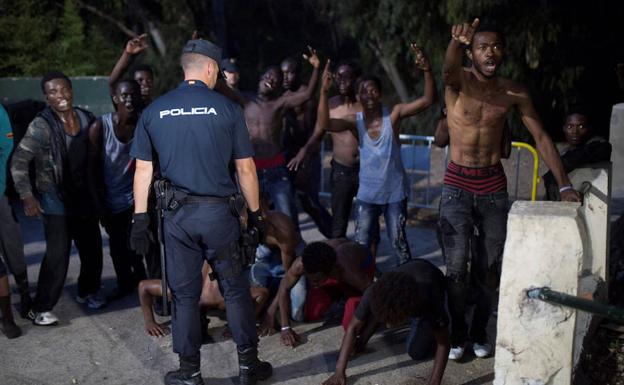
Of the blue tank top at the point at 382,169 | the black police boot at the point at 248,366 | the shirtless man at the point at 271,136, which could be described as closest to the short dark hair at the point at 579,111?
the blue tank top at the point at 382,169

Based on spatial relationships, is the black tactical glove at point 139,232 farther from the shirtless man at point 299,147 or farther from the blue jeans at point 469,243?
the shirtless man at point 299,147

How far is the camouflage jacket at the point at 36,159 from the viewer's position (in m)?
5.45

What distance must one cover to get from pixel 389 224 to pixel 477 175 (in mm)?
1409

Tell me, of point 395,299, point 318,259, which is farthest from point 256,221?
point 395,299

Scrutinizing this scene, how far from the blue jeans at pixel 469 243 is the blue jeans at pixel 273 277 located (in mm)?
1148

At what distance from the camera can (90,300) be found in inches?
240

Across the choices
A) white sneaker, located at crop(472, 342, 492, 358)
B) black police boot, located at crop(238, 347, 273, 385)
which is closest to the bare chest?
black police boot, located at crop(238, 347, 273, 385)

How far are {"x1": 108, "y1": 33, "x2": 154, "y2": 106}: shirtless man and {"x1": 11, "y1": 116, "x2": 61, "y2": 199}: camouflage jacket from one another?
2.69ft

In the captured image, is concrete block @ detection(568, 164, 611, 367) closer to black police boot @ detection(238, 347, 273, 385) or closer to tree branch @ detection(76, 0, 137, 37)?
black police boot @ detection(238, 347, 273, 385)

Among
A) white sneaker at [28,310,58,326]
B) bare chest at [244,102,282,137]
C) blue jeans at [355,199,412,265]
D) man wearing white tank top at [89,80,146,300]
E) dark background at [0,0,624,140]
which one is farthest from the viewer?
dark background at [0,0,624,140]

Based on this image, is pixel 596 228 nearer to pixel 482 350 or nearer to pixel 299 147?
pixel 482 350

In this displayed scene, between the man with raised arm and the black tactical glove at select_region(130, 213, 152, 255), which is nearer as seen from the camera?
the black tactical glove at select_region(130, 213, 152, 255)

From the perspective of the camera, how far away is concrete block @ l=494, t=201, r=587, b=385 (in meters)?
3.30

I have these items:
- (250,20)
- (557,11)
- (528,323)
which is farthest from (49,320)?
(250,20)
